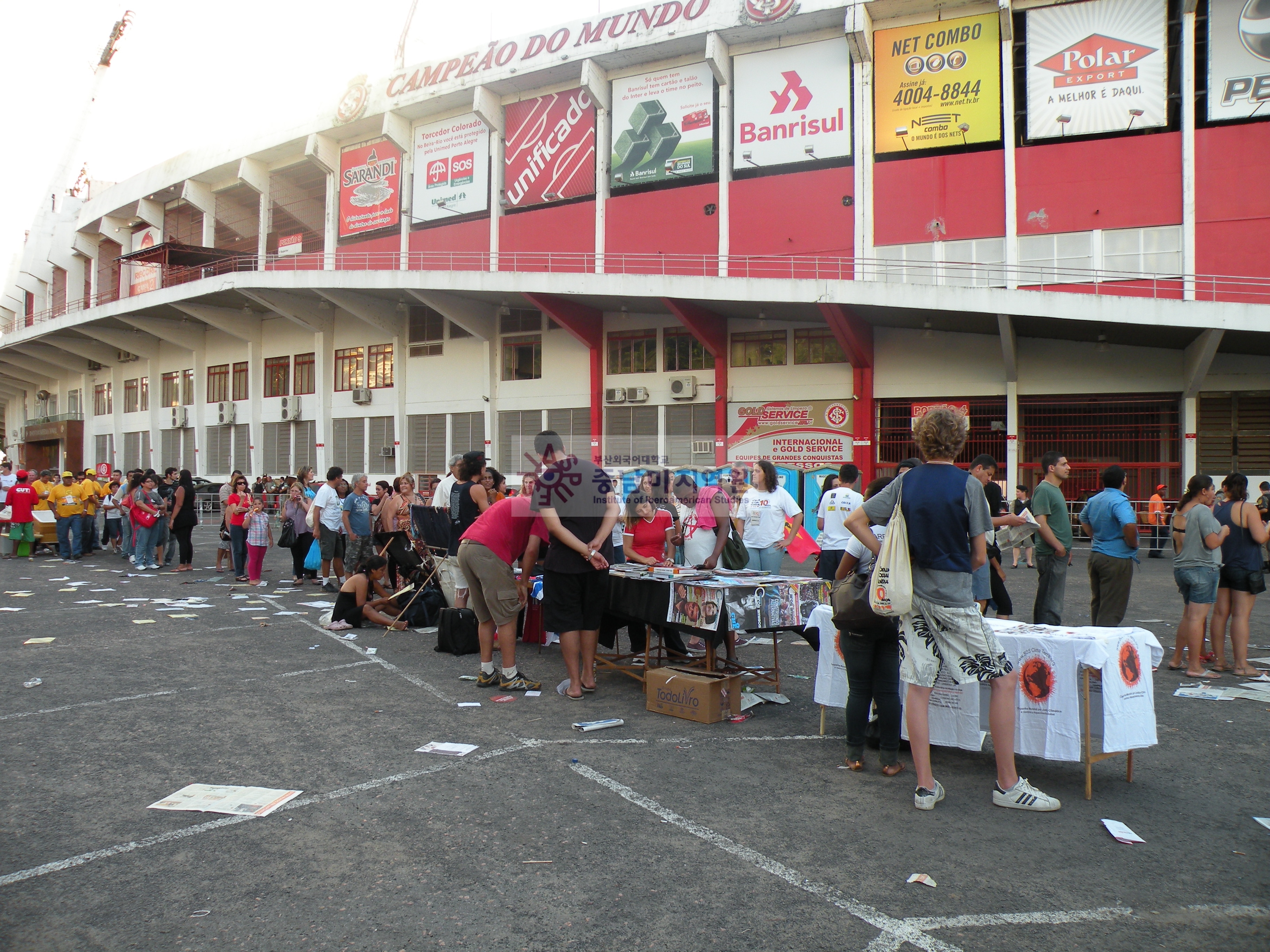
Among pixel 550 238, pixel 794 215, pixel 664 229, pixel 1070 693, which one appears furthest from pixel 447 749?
pixel 550 238

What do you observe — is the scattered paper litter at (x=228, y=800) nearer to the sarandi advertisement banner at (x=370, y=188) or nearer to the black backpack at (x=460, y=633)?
the black backpack at (x=460, y=633)

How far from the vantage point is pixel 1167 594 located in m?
11.9

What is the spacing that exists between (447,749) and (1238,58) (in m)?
23.5

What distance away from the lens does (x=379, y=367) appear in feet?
102

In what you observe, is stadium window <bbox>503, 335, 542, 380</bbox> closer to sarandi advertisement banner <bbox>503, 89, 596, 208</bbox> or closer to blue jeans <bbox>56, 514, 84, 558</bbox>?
sarandi advertisement banner <bbox>503, 89, 596, 208</bbox>

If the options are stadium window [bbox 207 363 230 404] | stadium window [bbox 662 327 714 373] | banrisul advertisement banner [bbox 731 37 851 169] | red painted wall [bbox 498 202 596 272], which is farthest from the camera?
stadium window [bbox 207 363 230 404]

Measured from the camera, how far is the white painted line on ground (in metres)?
3.45

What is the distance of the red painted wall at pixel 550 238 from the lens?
25812 mm

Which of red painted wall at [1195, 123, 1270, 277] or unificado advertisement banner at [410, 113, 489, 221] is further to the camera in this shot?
unificado advertisement banner at [410, 113, 489, 221]

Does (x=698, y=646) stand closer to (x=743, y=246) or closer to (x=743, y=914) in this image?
(x=743, y=914)

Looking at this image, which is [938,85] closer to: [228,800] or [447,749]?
[447,749]

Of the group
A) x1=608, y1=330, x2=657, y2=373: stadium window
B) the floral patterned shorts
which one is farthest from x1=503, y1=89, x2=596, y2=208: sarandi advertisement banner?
the floral patterned shorts

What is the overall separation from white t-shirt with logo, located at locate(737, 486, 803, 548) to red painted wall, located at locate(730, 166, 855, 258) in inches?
631

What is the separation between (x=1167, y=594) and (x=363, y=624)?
35.2ft
